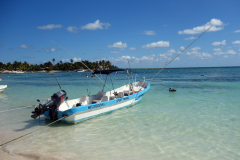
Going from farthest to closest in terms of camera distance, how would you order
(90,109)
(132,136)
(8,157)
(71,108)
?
(90,109), (71,108), (132,136), (8,157)

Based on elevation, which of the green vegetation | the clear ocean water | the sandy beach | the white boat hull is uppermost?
the green vegetation

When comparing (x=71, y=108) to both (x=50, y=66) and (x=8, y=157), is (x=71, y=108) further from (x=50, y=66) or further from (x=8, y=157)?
(x=50, y=66)

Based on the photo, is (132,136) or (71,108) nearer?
(132,136)

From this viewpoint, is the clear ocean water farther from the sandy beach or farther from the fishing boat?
the fishing boat

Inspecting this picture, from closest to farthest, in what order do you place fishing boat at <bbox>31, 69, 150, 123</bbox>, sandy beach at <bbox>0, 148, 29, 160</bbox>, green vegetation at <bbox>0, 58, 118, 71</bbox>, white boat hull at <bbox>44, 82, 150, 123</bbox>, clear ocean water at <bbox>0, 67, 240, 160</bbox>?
sandy beach at <bbox>0, 148, 29, 160</bbox>
clear ocean water at <bbox>0, 67, 240, 160</bbox>
fishing boat at <bbox>31, 69, 150, 123</bbox>
white boat hull at <bbox>44, 82, 150, 123</bbox>
green vegetation at <bbox>0, 58, 118, 71</bbox>

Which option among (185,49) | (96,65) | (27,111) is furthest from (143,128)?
(96,65)

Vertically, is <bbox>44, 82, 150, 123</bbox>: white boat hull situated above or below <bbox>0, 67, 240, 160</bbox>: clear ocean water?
above

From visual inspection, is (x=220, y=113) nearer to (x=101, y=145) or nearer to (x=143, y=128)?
(x=143, y=128)

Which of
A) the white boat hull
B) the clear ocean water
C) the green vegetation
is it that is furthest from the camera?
the green vegetation

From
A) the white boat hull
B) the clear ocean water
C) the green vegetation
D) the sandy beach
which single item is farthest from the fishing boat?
the green vegetation

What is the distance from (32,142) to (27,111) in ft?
17.4

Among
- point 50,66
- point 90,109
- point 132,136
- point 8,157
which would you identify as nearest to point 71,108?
point 90,109

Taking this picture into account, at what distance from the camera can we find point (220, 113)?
1075cm

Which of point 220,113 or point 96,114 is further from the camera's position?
point 220,113
